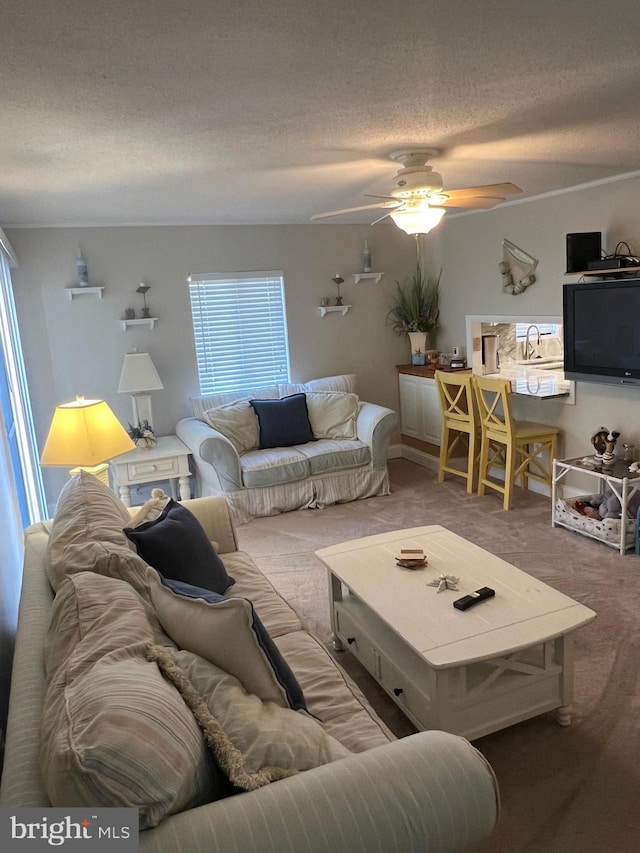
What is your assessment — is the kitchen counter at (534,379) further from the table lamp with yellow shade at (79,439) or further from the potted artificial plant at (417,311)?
the table lamp with yellow shade at (79,439)

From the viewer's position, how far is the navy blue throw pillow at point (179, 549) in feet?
7.34

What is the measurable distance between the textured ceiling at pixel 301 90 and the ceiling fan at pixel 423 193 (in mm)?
115

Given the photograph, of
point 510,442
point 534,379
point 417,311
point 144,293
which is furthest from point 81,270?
point 534,379

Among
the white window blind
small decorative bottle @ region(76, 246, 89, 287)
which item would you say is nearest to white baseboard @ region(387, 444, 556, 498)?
the white window blind

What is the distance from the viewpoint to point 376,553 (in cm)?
285

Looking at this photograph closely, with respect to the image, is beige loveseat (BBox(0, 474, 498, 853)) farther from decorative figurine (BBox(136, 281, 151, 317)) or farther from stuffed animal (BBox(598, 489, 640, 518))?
decorative figurine (BBox(136, 281, 151, 317))

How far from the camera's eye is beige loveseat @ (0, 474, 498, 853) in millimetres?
1084

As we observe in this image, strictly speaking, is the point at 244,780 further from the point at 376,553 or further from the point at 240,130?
the point at 240,130

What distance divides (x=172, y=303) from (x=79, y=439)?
2255 mm

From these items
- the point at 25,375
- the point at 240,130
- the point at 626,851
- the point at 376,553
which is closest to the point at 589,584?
the point at 376,553

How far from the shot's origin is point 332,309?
5.71 meters

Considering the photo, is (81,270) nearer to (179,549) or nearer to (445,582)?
(179,549)

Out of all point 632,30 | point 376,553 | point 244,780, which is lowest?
point 376,553

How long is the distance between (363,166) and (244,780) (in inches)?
112
